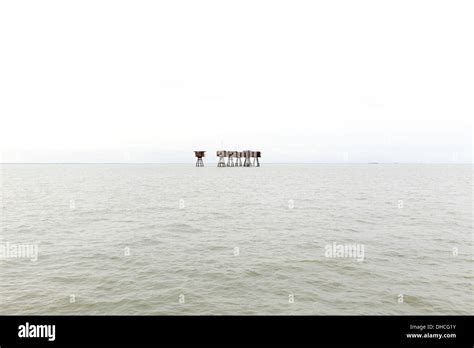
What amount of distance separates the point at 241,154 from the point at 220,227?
158065 mm

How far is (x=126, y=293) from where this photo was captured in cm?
1268

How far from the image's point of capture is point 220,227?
Result: 26.1 m

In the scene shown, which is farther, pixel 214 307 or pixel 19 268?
pixel 19 268

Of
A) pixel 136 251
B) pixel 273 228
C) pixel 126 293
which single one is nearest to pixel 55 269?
pixel 136 251

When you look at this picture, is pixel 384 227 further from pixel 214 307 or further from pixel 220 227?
pixel 214 307

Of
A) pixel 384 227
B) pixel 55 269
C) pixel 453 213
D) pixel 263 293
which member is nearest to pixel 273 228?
pixel 384 227
